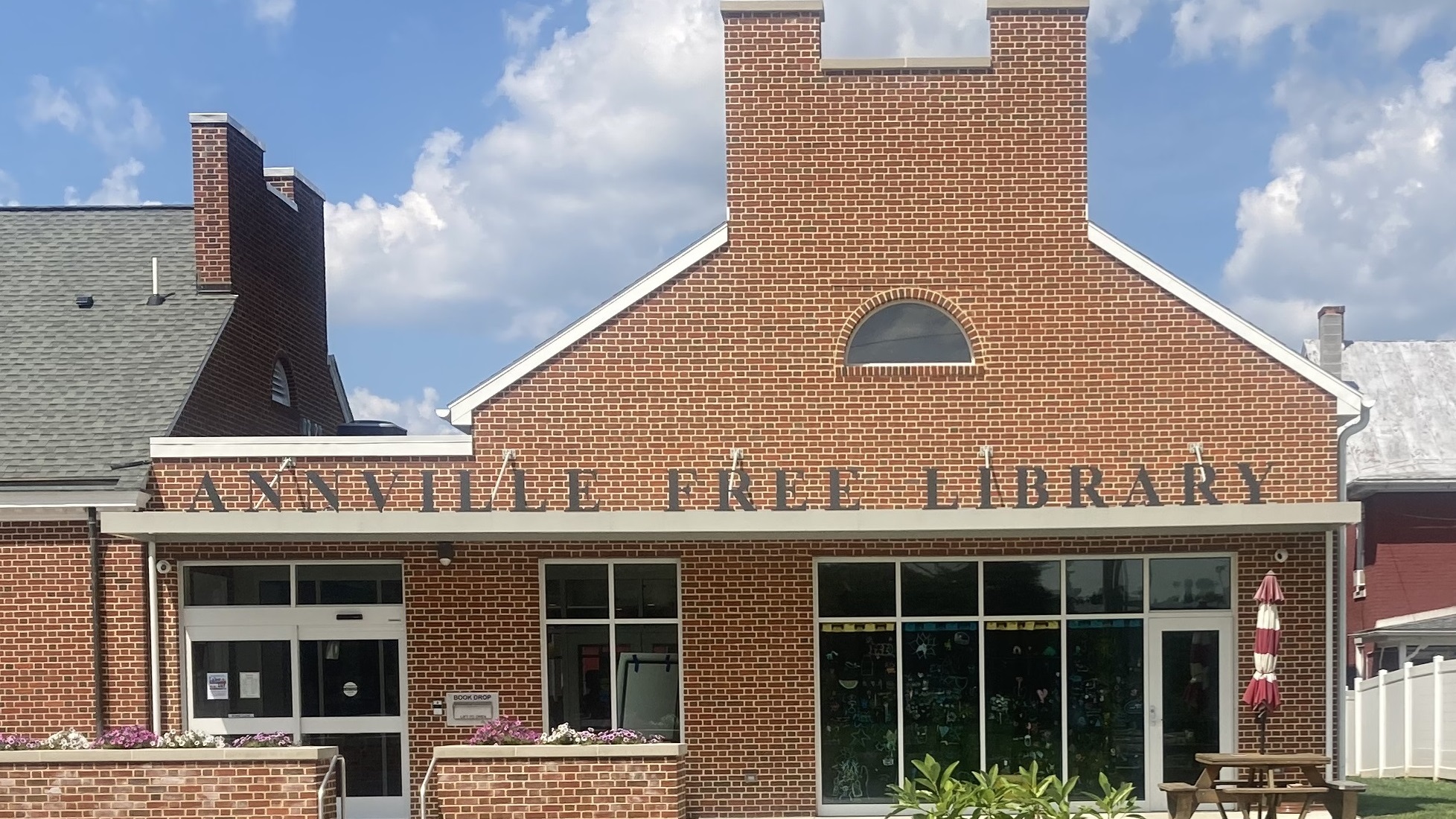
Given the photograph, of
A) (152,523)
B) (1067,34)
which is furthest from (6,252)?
(1067,34)

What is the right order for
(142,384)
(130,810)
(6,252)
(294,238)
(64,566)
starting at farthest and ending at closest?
(294,238) < (6,252) < (142,384) < (64,566) < (130,810)

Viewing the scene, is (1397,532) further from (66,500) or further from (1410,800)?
(66,500)

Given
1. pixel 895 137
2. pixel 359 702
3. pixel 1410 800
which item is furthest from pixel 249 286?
pixel 1410 800

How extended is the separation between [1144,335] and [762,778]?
19.9 ft

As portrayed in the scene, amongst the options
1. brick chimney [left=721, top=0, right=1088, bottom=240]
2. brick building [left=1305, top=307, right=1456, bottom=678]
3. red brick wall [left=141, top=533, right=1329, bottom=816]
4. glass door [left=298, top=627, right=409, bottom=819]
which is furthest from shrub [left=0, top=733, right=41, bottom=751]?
brick building [left=1305, top=307, right=1456, bottom=678]

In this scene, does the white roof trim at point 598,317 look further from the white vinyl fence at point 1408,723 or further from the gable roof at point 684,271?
the white vinyl fence at point 1408,723

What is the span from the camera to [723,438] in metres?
14.0

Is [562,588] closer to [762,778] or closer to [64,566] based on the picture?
[762,778]

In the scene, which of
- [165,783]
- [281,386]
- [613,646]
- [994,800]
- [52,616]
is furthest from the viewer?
[281,386]

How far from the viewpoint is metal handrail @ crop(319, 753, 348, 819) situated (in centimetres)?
1204

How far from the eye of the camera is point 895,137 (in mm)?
14133

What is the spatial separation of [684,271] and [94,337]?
23.9 ft

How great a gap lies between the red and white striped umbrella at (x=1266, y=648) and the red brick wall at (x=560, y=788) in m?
5.39

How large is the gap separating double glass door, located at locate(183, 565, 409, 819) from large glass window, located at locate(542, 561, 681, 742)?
1.66 metres
